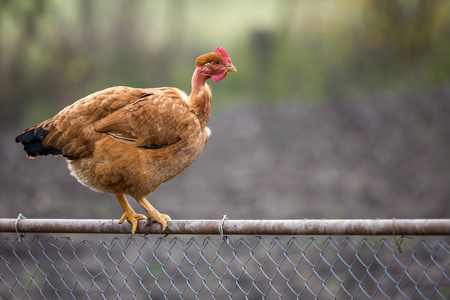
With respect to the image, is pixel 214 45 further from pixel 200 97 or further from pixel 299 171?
pixel 200 97

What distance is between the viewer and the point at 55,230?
8.13 feet

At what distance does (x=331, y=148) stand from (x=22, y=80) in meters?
5.48

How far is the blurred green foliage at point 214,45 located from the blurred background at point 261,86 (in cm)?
2

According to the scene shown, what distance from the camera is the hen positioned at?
9.43 feet

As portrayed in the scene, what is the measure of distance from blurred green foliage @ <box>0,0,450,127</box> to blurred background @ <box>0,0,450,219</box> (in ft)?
0.06

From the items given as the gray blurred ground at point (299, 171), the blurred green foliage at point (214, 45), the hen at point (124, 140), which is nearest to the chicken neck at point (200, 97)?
the hen at point (124, 140)

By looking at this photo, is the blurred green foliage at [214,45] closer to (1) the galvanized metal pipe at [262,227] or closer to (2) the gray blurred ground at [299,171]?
(2) the gray blurred ground at [299,171]

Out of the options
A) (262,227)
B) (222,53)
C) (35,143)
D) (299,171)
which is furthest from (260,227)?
(299,171)

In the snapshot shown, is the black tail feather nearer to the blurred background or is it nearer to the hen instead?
the hen

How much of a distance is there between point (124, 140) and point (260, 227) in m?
1.14

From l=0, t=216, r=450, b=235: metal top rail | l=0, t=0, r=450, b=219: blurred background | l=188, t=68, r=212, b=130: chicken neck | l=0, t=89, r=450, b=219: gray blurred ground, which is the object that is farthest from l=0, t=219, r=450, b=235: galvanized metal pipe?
l=0, t=0, r=450, b=219: blurred background

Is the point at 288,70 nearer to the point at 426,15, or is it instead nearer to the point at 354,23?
the point at 354,23

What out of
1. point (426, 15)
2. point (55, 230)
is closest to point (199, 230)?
point (55, 230)

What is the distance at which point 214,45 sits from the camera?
27.9 feet
